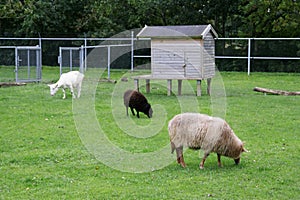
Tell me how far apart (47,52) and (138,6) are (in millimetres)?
5841

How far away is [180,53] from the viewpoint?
54.7 feet

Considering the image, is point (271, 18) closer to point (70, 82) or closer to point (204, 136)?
point (70, 82)

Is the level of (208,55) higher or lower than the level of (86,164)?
higher

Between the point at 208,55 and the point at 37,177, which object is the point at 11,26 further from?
the point at 37,177

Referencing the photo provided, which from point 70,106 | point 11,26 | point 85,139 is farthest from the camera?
point 11,26

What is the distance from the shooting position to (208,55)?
1708cm

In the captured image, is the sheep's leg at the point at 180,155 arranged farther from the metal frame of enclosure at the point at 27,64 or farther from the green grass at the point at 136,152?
the metal frame of enclosure at the point at 27,64

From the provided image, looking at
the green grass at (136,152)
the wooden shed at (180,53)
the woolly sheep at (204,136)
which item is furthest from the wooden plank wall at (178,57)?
the woolly sheep at (204,136)

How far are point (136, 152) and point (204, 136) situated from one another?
166 centimetres

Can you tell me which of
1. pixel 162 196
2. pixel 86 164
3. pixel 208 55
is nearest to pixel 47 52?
pixel 208 55

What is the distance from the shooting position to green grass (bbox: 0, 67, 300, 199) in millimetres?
6754

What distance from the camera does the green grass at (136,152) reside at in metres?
6.75

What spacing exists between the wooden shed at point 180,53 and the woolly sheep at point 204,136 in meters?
8.72

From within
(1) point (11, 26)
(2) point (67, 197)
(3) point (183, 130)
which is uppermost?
(1) point (11, 26)
